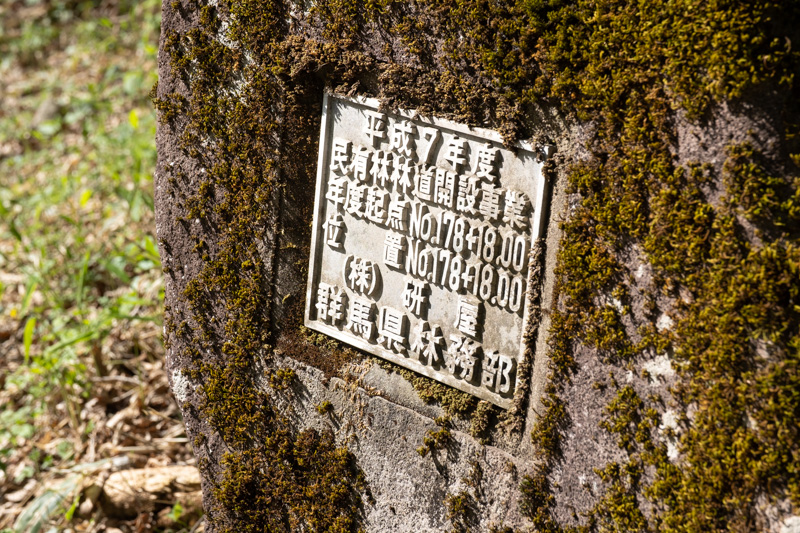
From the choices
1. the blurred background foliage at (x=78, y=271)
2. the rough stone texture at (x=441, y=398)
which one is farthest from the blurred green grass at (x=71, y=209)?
the rough stone texture at (x=441, y=398)

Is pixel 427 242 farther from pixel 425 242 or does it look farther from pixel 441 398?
pixel 441 398

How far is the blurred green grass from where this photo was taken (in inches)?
122

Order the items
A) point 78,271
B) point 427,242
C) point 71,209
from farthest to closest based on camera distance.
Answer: point 71,209 → point 78,271 → point 427,242

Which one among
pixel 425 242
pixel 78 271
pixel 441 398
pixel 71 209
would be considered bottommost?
pixel 78 271

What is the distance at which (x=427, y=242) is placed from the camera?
1.73 meters

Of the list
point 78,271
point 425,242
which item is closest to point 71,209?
point 78,271

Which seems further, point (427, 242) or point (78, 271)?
point (78, 271)

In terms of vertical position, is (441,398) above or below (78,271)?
above

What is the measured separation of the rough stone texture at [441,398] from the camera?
4.36 ft

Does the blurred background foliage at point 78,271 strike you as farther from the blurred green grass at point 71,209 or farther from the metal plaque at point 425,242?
the metal plaque at point 425,242

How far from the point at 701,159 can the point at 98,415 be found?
9.08ft

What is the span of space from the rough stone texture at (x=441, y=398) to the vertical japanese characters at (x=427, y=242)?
81 mm

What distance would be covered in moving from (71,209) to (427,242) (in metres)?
3.23

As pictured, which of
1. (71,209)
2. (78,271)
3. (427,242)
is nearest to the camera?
(427,242)
